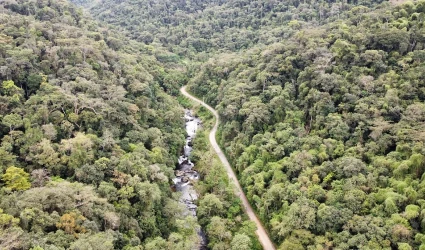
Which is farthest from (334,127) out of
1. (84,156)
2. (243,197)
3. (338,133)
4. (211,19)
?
(211,19)

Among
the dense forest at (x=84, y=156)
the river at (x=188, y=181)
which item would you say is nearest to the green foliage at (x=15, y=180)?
the dense forest at (x=84, y=156)

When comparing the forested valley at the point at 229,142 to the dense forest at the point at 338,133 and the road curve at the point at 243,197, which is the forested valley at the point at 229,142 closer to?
the dense forest at the point at 338,133

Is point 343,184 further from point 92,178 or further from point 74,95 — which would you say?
point 74,95

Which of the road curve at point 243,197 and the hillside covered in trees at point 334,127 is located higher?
the hillside covered in trees at point 334,127

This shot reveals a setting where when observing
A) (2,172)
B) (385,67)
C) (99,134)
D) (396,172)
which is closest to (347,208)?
(396,172)

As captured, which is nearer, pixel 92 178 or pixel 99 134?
pixel 92 178

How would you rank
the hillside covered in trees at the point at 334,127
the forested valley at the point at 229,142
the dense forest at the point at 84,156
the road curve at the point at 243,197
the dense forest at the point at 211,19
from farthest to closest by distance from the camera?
the dense forest at the point at 211,19 < the road curve at the point at 243,197 < the hillside covered in trees at the point at 334,127 < the forested valley at the point at 229,142 < the dense forest at the point at 84,156

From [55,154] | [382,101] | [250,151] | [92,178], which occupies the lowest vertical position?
[250,151]

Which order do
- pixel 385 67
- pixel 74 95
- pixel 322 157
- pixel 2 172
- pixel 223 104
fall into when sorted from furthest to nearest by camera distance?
pixel 223 104 < pixel 385 67 < pixel 74 95 < pixel 322 157 < pixel 2 172
